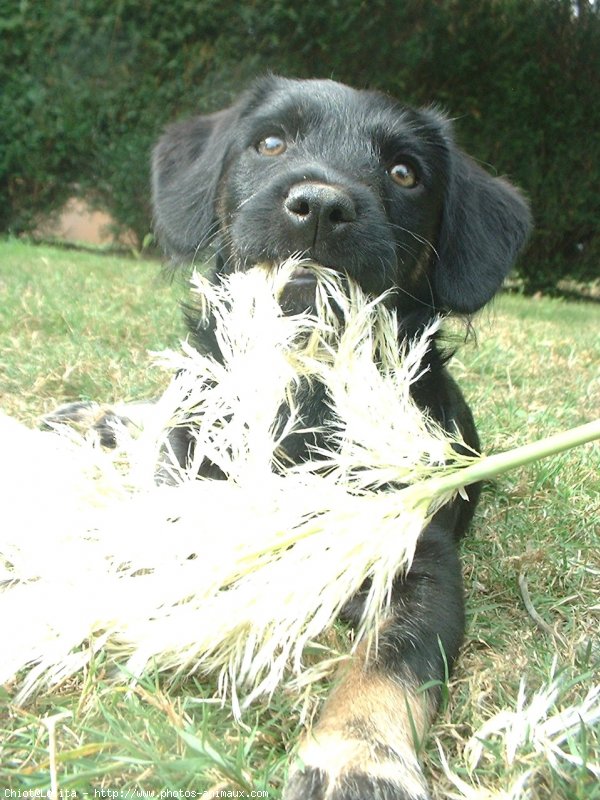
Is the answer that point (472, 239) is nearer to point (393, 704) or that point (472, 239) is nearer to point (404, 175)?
point (404, 175)

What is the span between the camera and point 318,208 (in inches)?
90.4

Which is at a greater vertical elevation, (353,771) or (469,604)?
(353,771)

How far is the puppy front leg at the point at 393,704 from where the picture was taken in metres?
1.43

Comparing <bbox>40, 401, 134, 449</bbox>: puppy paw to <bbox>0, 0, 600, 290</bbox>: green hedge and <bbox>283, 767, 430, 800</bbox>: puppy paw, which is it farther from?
<bbox>0, 0, 600, 290</bbox>: green hedge

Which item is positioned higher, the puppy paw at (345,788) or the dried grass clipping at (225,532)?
the dried grass clipping at (225,532)

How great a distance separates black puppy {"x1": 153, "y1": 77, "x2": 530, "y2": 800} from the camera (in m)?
1.57

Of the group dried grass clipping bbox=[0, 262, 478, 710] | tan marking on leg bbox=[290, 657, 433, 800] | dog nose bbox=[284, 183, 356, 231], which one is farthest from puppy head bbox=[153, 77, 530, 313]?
tan marking on leg bbox=[290, 657, 433, 800]

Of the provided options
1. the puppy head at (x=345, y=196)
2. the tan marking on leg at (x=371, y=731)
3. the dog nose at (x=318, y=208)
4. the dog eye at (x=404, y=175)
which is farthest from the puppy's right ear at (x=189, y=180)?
the tan marking on leg at (x=371, y=731)

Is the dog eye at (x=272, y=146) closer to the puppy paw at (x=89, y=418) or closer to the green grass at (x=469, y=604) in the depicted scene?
the puppy paw at (x=89, y=418)

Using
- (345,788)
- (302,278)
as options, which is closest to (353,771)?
(345,788)

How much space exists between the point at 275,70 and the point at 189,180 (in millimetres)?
7917

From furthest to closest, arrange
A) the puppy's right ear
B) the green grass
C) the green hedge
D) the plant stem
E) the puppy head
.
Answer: the green hedge
the puppy's right ear
the puppy head
the plant stem
the green grass

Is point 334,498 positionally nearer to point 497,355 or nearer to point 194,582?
point 194,582

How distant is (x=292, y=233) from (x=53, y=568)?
49.1 inches
